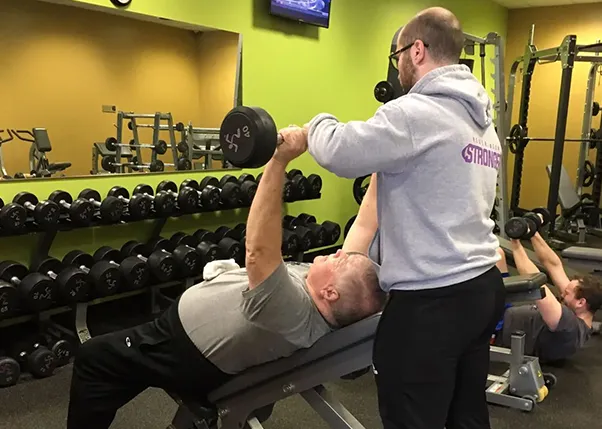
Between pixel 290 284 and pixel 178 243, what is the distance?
2.31 meters

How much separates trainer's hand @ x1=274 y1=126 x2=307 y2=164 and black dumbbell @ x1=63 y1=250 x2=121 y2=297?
6.43 ft

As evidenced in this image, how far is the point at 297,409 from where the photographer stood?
2391 mm

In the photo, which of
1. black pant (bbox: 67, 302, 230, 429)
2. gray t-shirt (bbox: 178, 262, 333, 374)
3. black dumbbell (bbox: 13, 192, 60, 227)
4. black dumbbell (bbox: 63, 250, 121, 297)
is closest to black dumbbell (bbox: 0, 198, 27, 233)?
black dumbbell (bbox: 13, 192, 60, 227)

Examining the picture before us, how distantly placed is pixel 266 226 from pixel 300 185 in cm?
290

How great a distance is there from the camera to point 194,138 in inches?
165

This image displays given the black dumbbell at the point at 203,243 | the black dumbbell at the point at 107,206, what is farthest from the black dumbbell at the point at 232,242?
the black dumbbell at the point at 107,206

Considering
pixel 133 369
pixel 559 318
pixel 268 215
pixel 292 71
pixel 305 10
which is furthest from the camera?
pixel 292 71

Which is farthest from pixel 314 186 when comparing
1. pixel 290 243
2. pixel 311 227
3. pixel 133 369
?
pixel 133 369

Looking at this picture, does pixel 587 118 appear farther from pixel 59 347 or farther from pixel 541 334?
pixel 59 347

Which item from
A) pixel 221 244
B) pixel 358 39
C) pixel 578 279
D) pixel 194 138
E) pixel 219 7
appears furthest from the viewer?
pixel 358 39

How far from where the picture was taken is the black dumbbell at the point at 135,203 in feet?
10.5

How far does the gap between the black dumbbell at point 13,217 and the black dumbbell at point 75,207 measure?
0.24 m

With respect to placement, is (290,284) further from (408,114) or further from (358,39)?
(358,39)

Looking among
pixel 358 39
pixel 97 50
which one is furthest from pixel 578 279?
pixel 97 50
